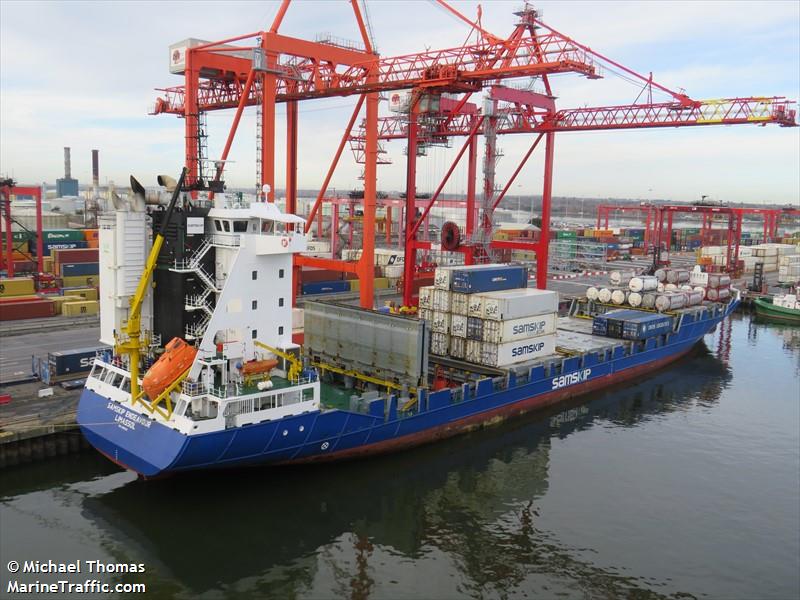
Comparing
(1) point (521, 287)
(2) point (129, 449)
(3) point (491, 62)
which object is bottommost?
(2) point (129, 449)

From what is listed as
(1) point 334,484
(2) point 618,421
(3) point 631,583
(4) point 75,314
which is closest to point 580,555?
(3) point 631,583

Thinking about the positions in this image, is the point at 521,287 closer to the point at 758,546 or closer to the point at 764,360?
the point at 758,546

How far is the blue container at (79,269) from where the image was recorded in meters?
48.8

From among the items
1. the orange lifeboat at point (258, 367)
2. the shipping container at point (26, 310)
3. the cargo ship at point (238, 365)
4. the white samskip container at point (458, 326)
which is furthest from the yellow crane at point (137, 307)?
the shipping container at point (26, 310)

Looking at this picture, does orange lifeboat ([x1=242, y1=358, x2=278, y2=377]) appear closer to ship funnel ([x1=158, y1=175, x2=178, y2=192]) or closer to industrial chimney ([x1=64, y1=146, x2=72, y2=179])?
ship funnel ([x1=158, y1=175, x2=178, y2=192])

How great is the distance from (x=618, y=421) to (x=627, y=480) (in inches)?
281

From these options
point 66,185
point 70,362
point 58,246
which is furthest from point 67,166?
point 70,362

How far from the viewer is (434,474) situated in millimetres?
22188

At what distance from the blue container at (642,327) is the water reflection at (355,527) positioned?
14.1 metres

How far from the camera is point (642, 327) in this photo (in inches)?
1404

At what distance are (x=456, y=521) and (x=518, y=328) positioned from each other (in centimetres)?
1122

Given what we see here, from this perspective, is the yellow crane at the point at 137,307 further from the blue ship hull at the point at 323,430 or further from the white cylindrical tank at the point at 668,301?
the white cylindrical tank at the point at 668,301

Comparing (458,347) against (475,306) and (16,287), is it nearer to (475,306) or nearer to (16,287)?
(475,306)

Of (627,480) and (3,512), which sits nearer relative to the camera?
(3,512)
